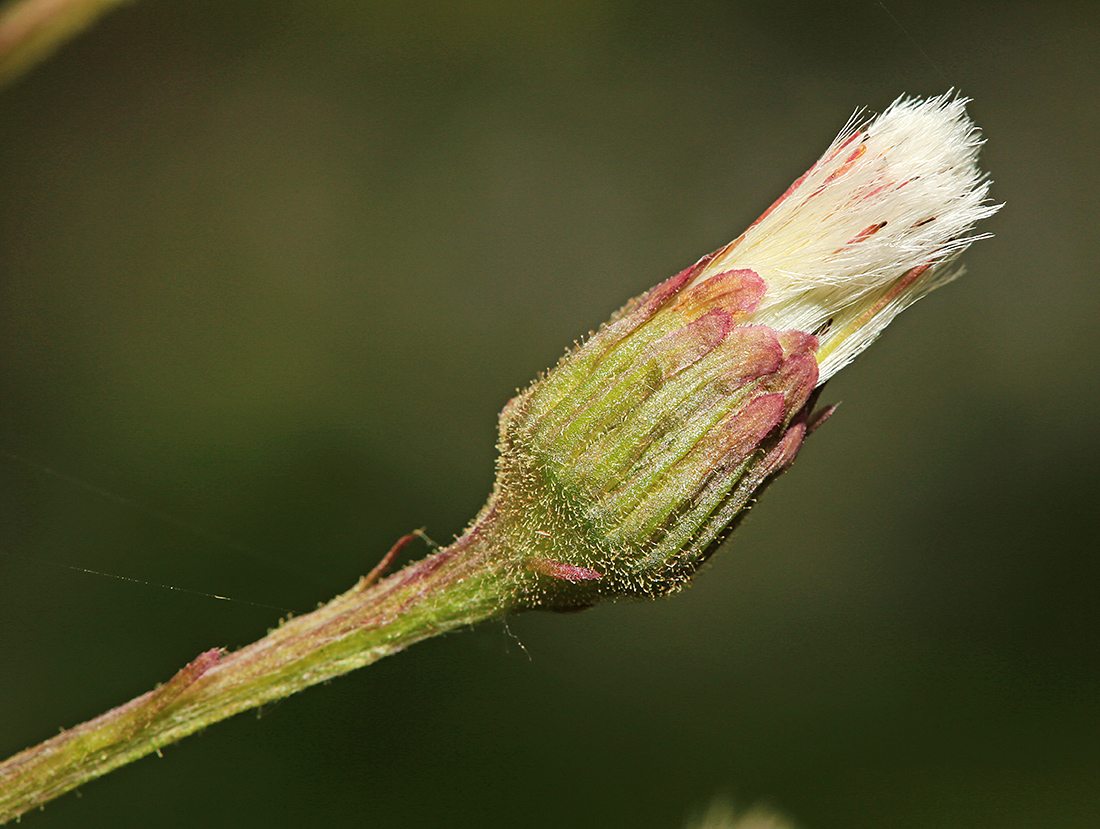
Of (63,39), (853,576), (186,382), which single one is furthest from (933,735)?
(63,39)

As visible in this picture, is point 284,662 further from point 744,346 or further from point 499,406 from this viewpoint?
point 499,406

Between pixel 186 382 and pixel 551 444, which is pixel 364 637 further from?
pixel 186 382

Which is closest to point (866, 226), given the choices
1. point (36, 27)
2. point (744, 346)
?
point (744, 346)

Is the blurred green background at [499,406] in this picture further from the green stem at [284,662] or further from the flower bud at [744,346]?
the flower bud at [744,346]

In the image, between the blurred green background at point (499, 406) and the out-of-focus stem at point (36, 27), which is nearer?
the out-of-focus stem at point (36, 27)

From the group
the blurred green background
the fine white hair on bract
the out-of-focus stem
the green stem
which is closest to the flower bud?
the fine white hair on bract

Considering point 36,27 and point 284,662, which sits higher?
point 36,27

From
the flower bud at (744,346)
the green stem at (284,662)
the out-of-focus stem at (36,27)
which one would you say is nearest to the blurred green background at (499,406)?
the green stem at (284,662)
